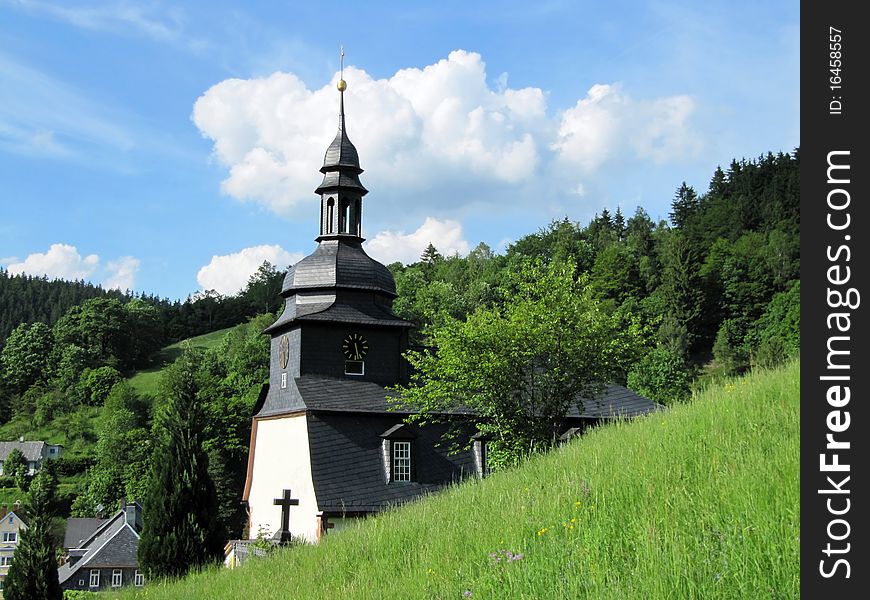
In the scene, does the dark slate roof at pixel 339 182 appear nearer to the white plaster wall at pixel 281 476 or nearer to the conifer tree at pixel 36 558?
the white plaster wall at pixel 281 476

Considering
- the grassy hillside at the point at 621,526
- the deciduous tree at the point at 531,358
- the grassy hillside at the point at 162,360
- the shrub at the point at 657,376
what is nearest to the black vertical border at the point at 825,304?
the grassy hillside at the point at 621,526

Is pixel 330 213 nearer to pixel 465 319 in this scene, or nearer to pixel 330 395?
pixel 330 395

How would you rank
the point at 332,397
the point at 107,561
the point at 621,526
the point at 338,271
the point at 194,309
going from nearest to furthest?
1. the point at 621,526
2. the point at 332,397
3. the point at 338,271
4. the point at 107,561
5. the point at 194,309

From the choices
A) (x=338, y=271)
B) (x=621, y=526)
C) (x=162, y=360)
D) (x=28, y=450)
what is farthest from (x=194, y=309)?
(x=621, y=526)

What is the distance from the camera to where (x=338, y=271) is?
33.9 metres

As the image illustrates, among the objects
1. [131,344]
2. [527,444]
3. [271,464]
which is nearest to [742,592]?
[527,444]

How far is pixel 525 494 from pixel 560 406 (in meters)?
15.9

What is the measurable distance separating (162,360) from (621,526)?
120966 mm

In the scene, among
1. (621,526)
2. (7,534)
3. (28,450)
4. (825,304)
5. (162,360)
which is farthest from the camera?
(162,360)

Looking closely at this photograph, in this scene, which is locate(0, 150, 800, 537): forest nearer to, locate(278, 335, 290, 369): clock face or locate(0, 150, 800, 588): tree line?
locate(0, 150, 800, 588): tree line

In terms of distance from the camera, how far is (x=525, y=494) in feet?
33.0

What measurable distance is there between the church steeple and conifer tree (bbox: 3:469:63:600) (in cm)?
1425

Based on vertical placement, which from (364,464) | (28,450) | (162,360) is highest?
(162,360)

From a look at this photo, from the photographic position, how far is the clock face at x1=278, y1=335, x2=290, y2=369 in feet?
110
